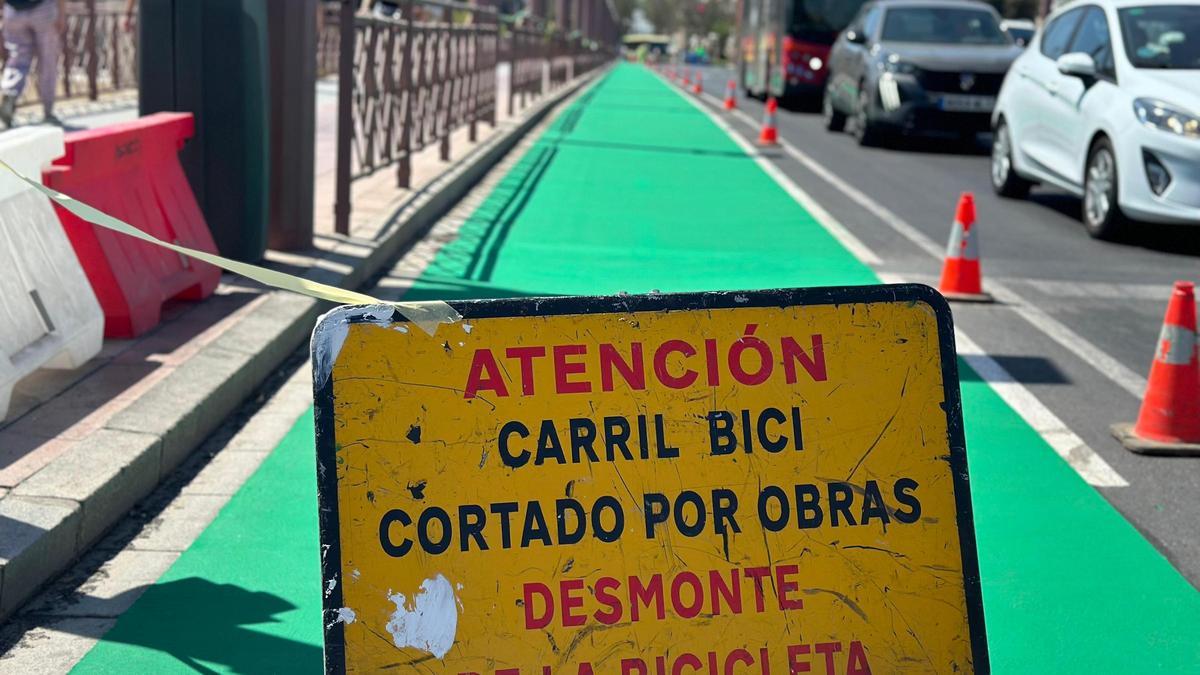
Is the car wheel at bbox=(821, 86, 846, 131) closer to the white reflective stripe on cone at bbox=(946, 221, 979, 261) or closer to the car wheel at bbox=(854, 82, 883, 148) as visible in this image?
the car wheel at bbox=(854, 82, 883, 148)

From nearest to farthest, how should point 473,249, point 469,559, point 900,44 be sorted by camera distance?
point 469,559 < point 473,249 < point 900,44

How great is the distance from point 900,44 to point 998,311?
39.4 ft

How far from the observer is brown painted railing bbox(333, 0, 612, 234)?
32.2 feet

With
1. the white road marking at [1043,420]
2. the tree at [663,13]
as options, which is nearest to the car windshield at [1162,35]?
the white road marking at [1043,420]

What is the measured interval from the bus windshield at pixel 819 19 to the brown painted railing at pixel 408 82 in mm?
10009

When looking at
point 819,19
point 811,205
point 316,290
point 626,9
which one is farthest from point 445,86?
point 626,9

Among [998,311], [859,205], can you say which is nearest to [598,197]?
[859,205]

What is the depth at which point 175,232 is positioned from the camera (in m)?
7.19

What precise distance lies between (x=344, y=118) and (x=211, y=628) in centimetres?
620

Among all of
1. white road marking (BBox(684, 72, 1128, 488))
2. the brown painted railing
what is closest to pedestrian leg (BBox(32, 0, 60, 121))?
the brown painted railing

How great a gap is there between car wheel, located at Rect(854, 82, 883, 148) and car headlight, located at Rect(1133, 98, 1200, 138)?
8394 millimetres

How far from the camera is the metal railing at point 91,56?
73.3 ft

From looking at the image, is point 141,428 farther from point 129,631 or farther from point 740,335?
point 740,335

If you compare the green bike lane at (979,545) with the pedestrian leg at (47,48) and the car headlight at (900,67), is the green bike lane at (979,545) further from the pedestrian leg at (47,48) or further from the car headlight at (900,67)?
the car headlight at (900,67)
